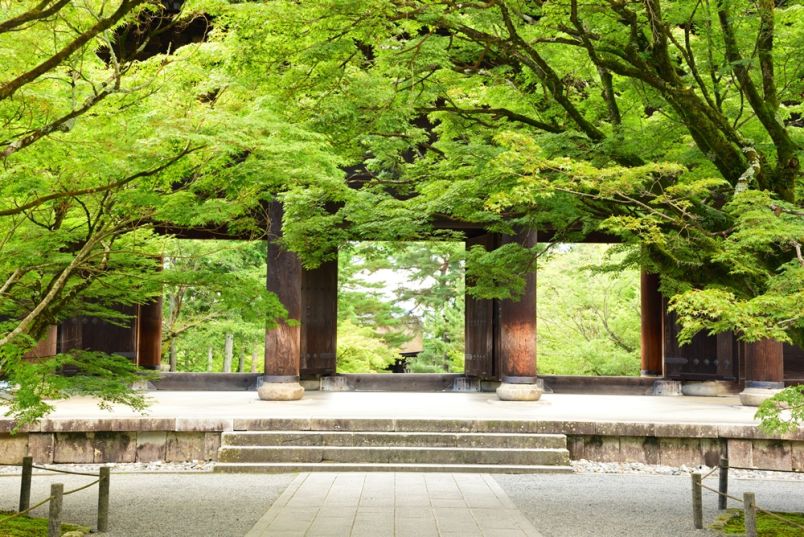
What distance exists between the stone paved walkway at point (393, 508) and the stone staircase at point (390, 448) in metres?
0.44

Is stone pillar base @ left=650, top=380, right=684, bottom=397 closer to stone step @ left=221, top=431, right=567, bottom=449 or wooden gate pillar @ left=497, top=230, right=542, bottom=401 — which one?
wooden gate pillar @ left=497, top=230, right=542, bottom=401

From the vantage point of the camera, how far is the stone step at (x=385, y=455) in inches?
426

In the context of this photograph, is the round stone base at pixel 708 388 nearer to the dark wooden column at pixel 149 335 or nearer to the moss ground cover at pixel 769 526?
the moss ground cover at pixel 769 526

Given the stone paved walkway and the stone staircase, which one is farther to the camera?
the stone staircase

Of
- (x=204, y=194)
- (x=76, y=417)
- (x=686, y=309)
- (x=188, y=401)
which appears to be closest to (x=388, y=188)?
(x=188, y=401)

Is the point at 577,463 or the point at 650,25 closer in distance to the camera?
the point at 650,25

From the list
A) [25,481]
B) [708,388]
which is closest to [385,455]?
[25,481]

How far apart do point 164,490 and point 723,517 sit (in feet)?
20.8

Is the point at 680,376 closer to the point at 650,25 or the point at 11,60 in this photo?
the point at 650,25

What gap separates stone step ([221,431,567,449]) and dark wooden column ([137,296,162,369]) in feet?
25.6

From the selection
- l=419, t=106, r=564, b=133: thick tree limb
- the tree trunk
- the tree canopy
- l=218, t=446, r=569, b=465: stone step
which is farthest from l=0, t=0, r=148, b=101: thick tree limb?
the tree trunk

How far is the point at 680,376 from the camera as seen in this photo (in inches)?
704

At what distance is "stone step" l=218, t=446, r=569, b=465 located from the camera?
35.5 feet

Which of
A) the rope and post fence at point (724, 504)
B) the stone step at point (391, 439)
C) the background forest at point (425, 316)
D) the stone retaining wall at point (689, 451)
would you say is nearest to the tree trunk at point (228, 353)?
the background forest at point (425, 316)
